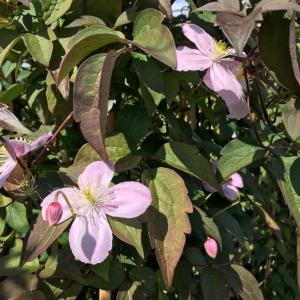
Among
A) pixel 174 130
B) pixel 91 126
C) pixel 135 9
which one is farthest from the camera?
pixel 174 130

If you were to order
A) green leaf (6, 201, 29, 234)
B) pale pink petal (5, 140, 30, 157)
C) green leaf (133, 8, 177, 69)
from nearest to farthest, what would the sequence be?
green leaf (133, 8, 177, 69)
pale pink petal (5, 140, 30, 157)
green leaf (6, 201, 29, 234)

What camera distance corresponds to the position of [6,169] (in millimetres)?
710

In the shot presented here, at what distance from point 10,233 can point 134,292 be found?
12.5 inches

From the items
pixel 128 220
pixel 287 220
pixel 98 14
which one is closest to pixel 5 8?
pixel 98 14

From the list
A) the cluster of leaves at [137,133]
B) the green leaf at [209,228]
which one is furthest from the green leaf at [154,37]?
the green leaf at [209,228]

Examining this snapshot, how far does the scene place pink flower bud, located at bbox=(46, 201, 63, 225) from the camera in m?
0.65

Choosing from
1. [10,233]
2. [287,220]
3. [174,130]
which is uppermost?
[174,130]

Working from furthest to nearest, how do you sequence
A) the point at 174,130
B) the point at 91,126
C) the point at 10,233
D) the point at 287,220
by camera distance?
A: the point at 287,220
the point at 10,233
the point at 174,130
the point at 91,126

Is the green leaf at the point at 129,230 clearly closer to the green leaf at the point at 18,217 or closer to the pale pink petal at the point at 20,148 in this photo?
the pale pink petal at the point at 20,148

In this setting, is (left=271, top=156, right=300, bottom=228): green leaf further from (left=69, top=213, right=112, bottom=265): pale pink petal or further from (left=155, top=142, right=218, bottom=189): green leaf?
(left=69, top=213, right=112, bottom=265): pale pink petal

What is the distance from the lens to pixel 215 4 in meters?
0.68

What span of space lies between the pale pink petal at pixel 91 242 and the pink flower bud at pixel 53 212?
0.16ft

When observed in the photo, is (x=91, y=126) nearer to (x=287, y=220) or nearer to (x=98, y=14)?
(x=98, y=14)

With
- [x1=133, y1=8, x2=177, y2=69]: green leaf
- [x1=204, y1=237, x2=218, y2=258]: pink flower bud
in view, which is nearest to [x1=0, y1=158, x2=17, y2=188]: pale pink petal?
[x1=133, y1=8, x2=177, y2=69]: green leaf
